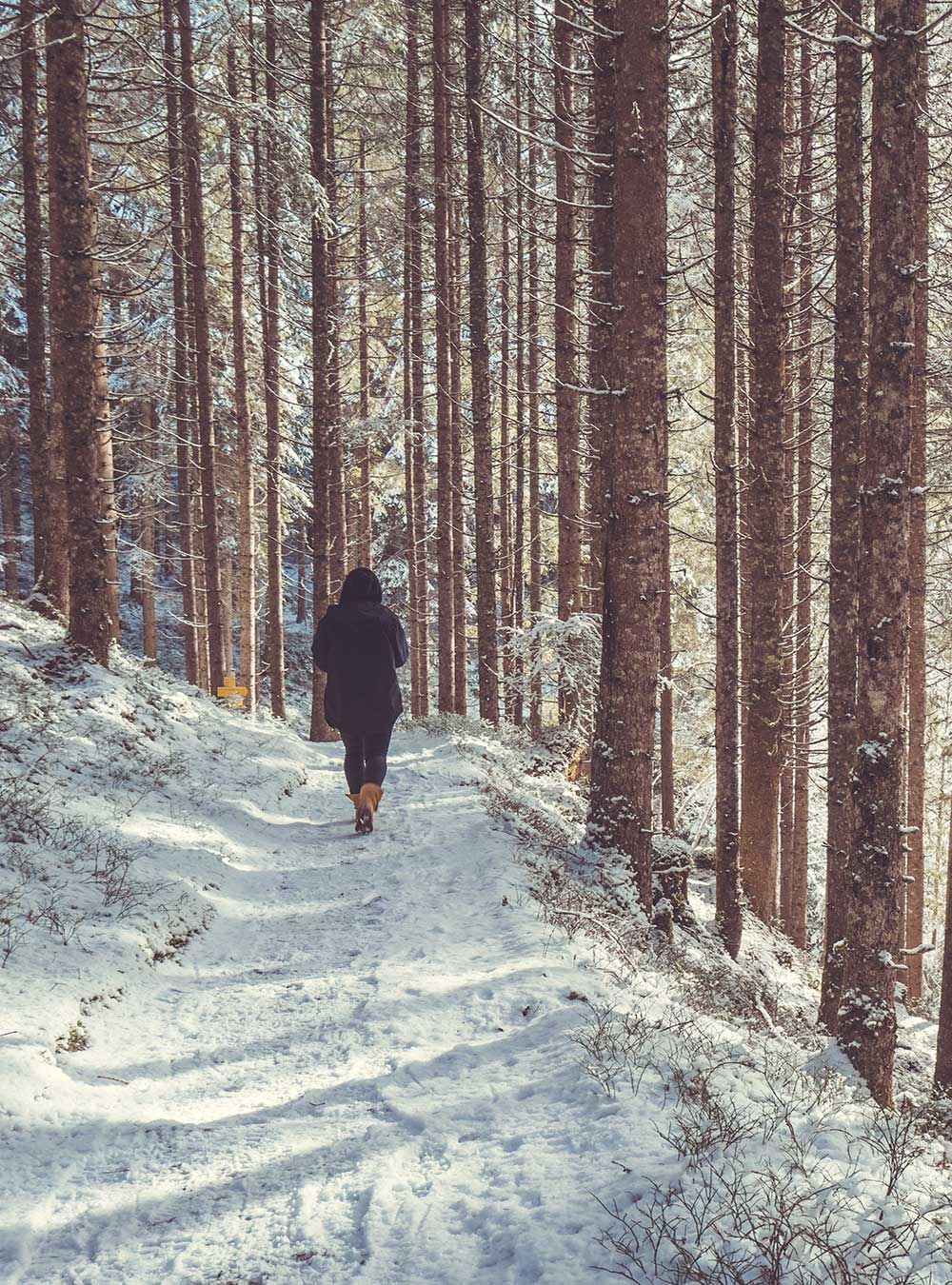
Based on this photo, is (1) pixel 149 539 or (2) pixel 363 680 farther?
(1) pixel 149 539

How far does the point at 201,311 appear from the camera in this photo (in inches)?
638

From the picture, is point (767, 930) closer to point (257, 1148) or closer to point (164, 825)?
point (164, 825)

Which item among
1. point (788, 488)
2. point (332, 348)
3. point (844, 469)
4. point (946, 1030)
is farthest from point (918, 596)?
point (332, 348)

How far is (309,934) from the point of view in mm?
5559

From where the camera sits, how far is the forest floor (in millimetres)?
2574

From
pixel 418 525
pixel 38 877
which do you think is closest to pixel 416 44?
pixel 418 525

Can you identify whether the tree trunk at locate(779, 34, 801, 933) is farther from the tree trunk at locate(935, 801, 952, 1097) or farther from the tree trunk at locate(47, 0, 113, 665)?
the tree trunk at locate(47, 0, 113, 665)

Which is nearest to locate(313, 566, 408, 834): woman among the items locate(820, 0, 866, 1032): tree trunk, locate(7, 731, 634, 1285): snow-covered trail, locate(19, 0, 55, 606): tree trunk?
locate(7, 731, 634, 1285): snow-covered trail

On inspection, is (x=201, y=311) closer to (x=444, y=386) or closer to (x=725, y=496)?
(x=444, y=386)

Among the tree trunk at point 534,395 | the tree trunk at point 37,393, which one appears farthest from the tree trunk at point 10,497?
the tree trunk at point 534,395

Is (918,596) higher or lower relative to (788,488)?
lower

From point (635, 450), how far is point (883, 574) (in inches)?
90.3

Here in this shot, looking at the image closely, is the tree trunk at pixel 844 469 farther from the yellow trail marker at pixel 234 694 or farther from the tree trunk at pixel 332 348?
the yellow trail marker at pixel 234 694

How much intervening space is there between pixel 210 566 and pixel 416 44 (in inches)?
481
